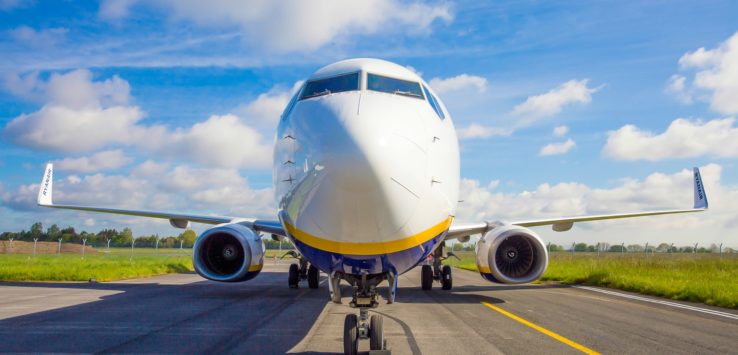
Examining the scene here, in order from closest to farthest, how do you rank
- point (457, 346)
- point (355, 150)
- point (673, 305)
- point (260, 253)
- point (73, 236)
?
point (355, 150)
point (457, 346)
point (260, 253)
point (673, 305)
point (73, 236)

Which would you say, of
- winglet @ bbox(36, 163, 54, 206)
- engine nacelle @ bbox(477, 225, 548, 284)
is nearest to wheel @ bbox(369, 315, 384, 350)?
engine nacelle @ bbox(477, 225, 548, 284)

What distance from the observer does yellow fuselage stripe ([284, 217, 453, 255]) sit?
4.89 metres

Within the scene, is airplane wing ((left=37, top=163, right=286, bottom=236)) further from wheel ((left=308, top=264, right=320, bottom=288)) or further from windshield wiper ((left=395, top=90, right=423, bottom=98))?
windshield wiper ((left=395, top=90, right=423, bottom=98))

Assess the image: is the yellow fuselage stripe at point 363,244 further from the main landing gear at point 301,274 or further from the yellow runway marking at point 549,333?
the main landing gear at point 301,274

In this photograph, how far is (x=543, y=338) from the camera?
281 inches

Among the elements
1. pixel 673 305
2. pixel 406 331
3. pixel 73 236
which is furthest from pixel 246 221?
pixel 73 236

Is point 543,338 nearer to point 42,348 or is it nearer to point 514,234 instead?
point 514,234

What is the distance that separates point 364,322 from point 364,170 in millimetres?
2337

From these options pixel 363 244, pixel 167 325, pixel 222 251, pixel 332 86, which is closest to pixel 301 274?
pixel 222 251

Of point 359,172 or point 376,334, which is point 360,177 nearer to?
point 359,172

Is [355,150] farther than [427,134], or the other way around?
[427,134]

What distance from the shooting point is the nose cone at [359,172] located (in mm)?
4320

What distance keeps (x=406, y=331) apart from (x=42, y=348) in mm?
4654

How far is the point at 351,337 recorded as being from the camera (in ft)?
18.7
